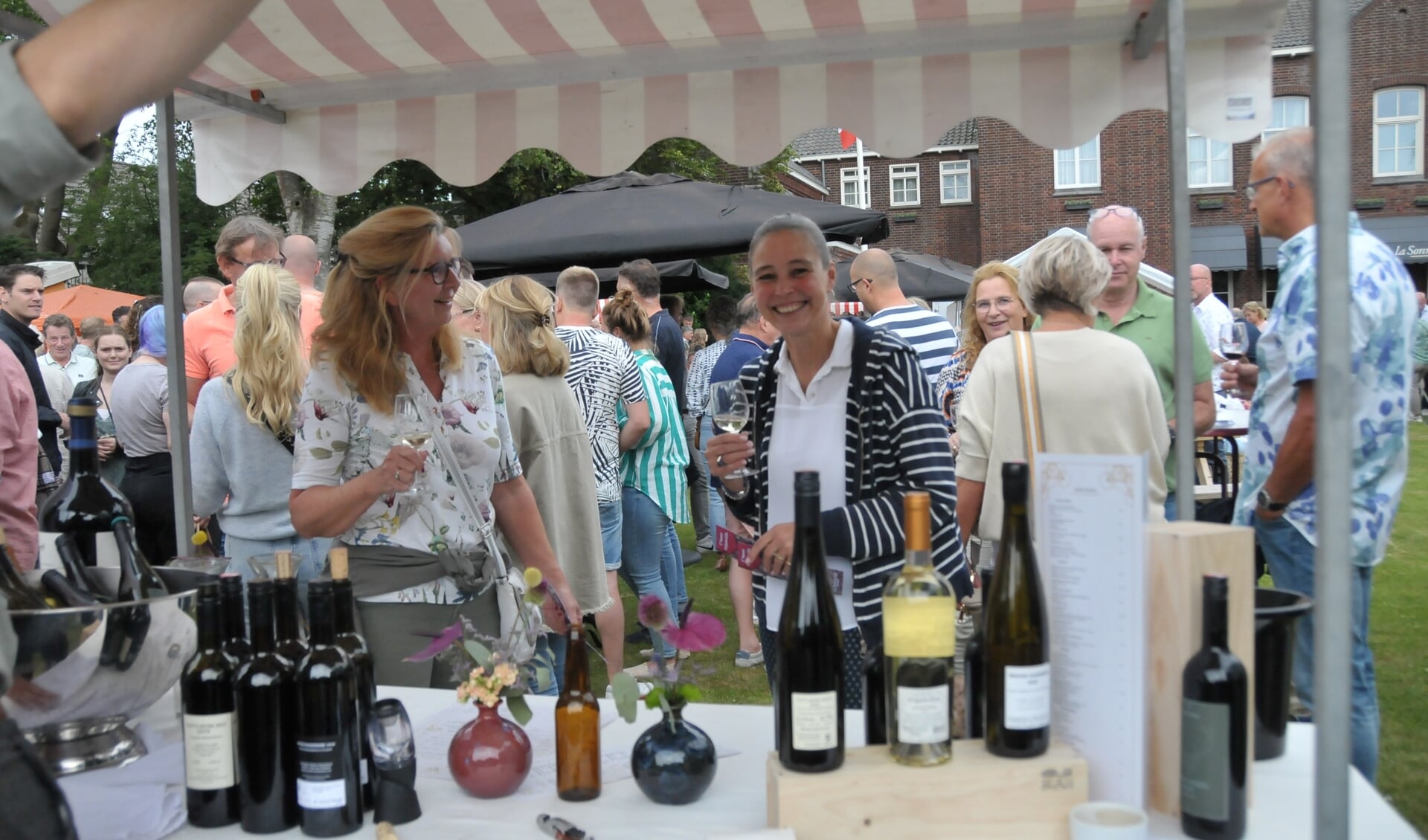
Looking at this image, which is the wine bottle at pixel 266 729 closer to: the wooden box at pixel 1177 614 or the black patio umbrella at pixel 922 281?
the wooden box at pixel 1177 614

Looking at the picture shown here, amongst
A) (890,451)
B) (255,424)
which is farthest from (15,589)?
(255,424)

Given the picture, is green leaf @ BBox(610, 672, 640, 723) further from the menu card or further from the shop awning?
the shop awning

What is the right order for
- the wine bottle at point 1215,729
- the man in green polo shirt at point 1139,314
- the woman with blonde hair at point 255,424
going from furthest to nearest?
1. the man in green polo shirt at point 1139,314
2. the woman with blonde hair at point 255,424
3. the wine bottle at point 1215,729

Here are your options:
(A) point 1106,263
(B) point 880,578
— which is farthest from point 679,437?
(B) point 880,578

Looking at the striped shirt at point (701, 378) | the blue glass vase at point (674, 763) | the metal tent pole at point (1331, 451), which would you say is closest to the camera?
the metal tent pole at point (1331, 451)

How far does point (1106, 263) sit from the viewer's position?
2.99 m

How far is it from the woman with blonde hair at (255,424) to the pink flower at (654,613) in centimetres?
201

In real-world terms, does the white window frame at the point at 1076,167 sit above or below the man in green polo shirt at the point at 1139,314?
above

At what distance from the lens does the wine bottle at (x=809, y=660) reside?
125cm

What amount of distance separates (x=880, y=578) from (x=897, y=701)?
39.2 inches

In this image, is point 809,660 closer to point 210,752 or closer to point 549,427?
point 210,752

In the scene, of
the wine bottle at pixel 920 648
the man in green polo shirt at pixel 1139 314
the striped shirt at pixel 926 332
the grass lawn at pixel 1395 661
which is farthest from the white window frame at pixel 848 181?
the wine bottle at pixel 920 648

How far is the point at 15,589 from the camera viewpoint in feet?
4.74

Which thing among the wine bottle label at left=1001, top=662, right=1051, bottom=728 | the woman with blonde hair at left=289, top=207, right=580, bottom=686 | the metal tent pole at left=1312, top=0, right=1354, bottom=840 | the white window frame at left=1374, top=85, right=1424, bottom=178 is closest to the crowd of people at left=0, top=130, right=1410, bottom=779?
the woman with blonde hair at left=289, top=207, right=580, bottom=686
